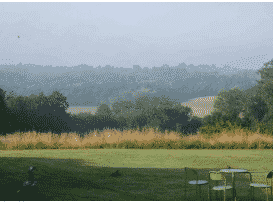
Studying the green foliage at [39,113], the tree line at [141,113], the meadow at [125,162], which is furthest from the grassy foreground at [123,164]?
the green foliage at [39,113]


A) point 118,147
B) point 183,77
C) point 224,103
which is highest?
point 183,77

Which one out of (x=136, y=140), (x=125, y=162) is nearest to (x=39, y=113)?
(x=136, y=140)

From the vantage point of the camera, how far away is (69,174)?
293 inches

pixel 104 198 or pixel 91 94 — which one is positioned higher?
pixel 91 94

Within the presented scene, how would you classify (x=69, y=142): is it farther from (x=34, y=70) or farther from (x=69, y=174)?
(x=34, y=70)

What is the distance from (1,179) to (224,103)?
46.5 ft

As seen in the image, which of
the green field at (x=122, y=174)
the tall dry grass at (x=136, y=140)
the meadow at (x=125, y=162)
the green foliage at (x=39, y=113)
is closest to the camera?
the green field at (x=122, y=174)

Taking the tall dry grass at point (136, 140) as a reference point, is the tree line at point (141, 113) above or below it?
above

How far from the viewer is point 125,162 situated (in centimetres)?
914

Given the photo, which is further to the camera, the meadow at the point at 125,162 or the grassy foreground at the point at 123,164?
the meadow at the point at 125,162

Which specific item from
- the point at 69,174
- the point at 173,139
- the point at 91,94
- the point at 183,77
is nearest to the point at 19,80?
the point at 91,94

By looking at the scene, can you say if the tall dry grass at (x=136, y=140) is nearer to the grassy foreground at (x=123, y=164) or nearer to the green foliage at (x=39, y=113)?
the grassy foreground at (x=123, y=164)

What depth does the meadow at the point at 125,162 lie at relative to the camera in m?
5.57

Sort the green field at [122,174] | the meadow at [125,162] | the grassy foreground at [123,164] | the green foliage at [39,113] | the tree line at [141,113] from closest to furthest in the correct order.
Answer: the green field at [122,174], the grassy foreground at [123,164], the meadow at [125,162], the tree line at [141,113], the green foliage at [39,113]
